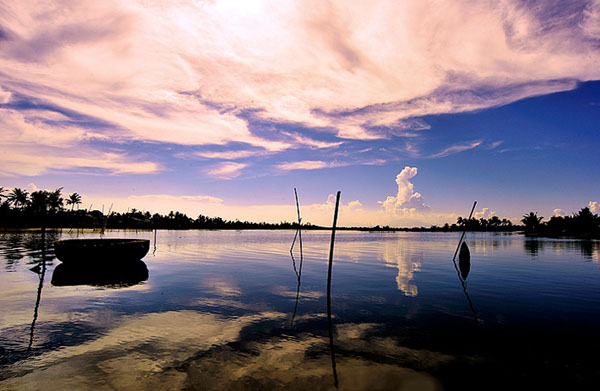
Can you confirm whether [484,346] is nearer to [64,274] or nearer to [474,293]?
[474,293]

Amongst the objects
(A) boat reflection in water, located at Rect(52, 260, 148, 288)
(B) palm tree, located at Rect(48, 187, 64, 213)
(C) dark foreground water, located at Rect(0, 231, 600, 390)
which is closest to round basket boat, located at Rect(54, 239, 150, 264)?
(A) boat reflection in water, located at Rect(52, 260, 148, 288)


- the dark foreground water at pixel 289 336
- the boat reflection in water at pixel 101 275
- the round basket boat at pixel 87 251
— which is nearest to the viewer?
the dark foreground water at pixel 289 336

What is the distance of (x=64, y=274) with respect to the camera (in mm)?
20734

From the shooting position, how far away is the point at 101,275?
21.3 metres

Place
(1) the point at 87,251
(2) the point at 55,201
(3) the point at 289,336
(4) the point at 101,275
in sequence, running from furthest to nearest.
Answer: (2) the point at 55,201 → (1) the point at 87,251 → (4) the point at 101,275 → (3) the point at 289,336

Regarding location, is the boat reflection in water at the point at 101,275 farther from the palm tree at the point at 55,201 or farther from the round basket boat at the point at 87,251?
the palm tree at the point at 55,201

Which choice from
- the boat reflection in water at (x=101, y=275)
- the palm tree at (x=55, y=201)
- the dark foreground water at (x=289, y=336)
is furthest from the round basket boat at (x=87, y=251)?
the palm tree at (x=55, y=201)

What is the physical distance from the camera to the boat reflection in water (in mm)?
18359

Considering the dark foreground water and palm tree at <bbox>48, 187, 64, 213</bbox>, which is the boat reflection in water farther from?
palm tree at <bbox>48, 187, 64, 213</bbox>

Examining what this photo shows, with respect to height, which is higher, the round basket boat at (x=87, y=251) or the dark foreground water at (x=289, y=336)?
the round basket boat at (x=87, y=251)

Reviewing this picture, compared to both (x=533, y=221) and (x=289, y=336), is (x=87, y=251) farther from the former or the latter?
(x=533, y=221)

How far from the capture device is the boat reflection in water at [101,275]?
1836 centimetres

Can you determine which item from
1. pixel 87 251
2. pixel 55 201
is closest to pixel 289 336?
pixel 87 251

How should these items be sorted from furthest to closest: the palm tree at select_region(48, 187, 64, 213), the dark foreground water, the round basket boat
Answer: the palm tree at select_region(48, 187, 64, 213) → the round basket boat → the dark foreground water
